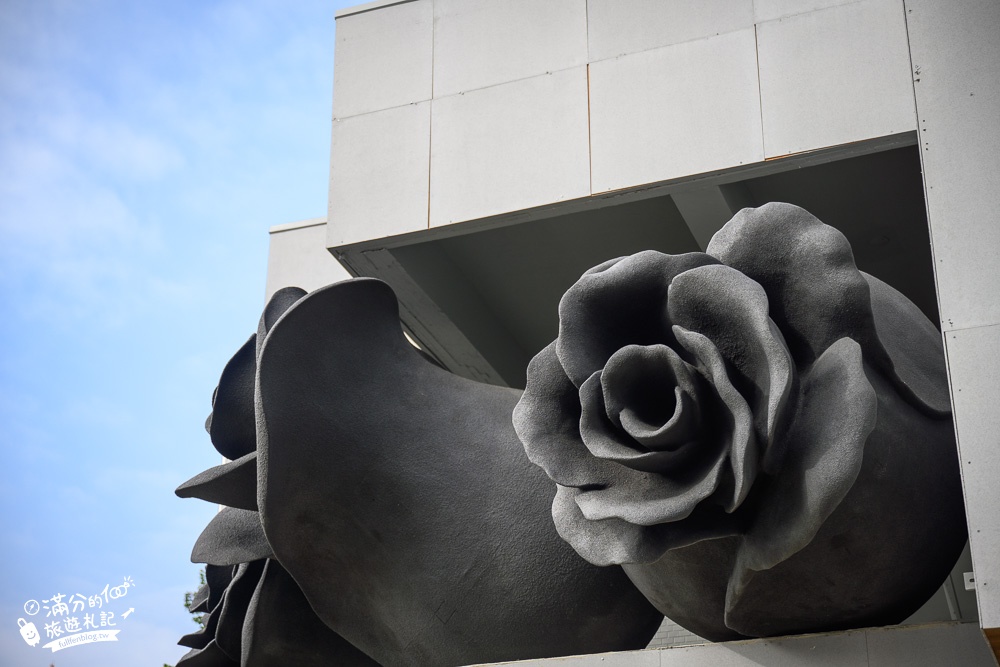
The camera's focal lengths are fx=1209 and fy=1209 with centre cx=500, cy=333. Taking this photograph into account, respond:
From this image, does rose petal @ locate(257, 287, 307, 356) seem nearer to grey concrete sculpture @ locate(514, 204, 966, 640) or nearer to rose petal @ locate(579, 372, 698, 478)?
grey concrete sculpture @ locate(514, 204, 966, 640)

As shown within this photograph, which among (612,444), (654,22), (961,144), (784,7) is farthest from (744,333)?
(654,22)

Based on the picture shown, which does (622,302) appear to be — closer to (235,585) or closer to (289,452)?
(289,452)

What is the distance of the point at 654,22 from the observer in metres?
3.84

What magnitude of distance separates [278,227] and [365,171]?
1.40m

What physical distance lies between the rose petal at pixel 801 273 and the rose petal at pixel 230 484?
3.81 feet

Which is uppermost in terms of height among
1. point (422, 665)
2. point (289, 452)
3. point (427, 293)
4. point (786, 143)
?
point (786, 143)

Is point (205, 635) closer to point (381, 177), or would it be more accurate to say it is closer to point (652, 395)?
point (381, 177)

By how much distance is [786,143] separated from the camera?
3510 mm

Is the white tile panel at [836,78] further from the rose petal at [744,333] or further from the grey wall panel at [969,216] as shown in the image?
the rose petal at [744,333]

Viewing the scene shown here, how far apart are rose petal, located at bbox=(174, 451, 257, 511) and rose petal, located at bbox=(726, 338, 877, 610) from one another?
119 centimetres

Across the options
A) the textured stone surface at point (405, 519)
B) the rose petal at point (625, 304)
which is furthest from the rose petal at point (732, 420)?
the textured stone surface at point (405, 519)

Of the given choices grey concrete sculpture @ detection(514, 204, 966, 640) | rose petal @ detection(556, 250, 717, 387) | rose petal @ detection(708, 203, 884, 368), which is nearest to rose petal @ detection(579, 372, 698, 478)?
grey concrete sculpture @ detection(514, 204, 966, 640)

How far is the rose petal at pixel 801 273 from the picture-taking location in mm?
1998

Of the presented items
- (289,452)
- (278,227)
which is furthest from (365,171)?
(289,452)
